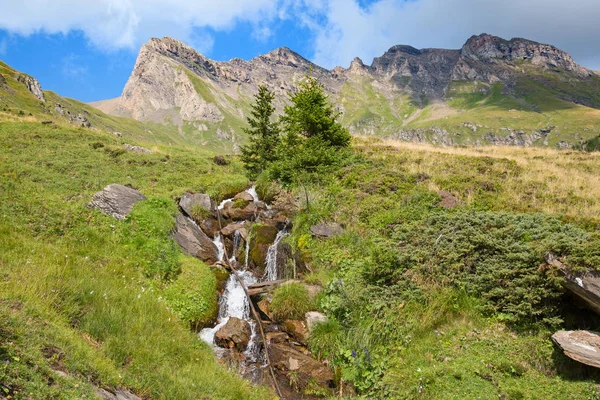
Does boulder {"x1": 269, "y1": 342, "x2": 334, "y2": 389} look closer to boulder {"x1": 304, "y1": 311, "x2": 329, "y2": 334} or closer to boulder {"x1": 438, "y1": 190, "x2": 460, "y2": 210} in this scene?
boulder {"x1": 304, "y1": 311, "x2": 329, "y2": 334}

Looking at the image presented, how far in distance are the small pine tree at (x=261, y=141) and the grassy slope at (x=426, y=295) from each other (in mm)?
6903

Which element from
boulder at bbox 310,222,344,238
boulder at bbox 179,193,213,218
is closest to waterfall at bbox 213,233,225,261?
boulder at bbox 179,193,213,218

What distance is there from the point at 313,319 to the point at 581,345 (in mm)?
6251

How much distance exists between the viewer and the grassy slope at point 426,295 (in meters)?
6.36

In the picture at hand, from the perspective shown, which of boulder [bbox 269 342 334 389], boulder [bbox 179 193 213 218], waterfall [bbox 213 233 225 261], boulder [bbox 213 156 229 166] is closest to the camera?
boulder [bbox 269 342 334 389]

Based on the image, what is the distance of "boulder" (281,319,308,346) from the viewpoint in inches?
380

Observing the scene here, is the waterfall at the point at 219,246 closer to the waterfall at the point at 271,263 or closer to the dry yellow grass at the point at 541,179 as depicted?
the waterfall at the point at 271,263

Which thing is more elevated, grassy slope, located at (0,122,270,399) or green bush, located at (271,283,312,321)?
grassy slope, located at (0,122,270,399)

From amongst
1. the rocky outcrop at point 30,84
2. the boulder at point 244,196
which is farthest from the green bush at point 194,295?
the rocky outcrop at point 30,84

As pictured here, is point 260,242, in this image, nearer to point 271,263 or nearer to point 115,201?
point 271,263

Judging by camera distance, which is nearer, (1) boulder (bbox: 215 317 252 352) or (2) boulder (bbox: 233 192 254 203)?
(1) boulder (bbox: 215 317 252 352)

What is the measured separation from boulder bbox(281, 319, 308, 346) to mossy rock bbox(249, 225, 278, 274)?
3.44m

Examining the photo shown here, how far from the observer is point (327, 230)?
43.2ft

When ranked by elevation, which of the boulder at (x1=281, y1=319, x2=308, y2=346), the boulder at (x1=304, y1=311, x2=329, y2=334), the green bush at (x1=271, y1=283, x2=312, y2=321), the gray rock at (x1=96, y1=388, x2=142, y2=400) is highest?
the gray rock at (x1=96, y1=388, x2=142, y2=400)
